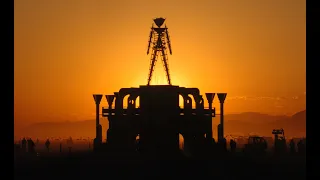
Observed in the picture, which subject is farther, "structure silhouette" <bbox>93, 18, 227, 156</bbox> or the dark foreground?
"structure silhouette" <bbox>93, 18, 227, 156</bbox>

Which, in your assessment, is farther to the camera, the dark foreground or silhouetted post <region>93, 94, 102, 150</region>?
silhouetted post <region>93, 94, 102, 150</region>

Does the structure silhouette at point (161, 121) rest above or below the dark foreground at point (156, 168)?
above

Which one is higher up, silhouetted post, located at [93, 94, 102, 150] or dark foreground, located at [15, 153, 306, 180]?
silhouetted post, located at [93, 94, 102, 150]

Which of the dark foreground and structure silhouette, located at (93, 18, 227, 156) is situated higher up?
structure silhouette, located at (93, 18, 227, 156)

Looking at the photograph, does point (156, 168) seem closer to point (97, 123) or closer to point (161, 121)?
point (161, 121)

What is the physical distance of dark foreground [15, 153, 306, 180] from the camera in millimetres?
67250

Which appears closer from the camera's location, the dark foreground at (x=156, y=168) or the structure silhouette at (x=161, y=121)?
the dark foreground at (x=156, y=168)

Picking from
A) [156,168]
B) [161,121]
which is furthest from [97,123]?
[156,168]

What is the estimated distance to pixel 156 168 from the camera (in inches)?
2739

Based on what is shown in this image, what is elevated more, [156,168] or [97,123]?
[97,123]

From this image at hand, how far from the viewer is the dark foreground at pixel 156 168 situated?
67250 millimetres
